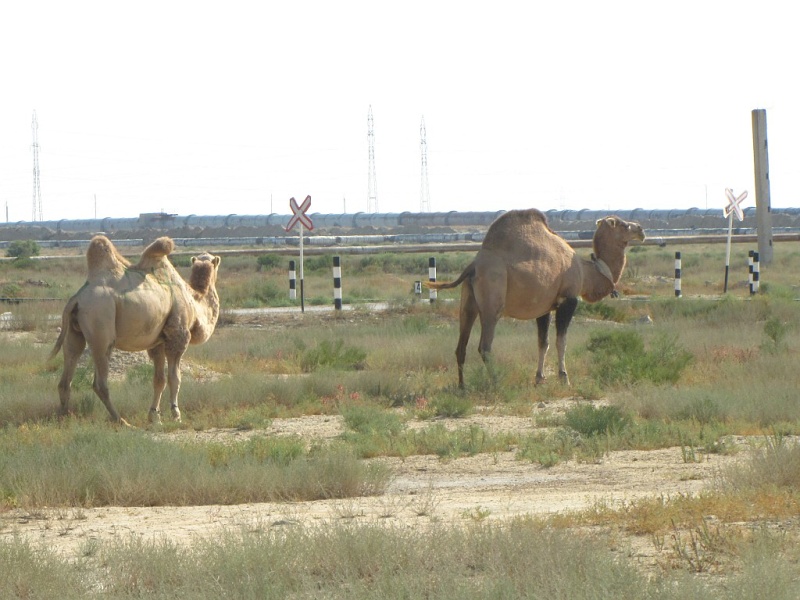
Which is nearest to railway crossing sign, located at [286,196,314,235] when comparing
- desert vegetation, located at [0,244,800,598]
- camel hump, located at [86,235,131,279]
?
desert vegetation, located at [0,244,800,598]

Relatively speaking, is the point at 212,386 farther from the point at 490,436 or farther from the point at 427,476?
the point at 427,476

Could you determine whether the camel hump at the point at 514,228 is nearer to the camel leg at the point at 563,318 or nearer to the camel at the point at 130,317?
the camel leg at the point at 563,318

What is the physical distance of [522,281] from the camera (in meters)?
14.7

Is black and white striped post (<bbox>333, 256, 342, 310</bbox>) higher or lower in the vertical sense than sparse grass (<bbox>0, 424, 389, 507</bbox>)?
higher

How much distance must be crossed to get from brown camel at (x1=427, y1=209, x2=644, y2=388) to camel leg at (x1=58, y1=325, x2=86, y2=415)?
14.5 ft

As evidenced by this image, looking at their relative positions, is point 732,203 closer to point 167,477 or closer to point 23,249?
point 167,477

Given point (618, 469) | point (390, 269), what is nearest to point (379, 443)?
point (618, 469)

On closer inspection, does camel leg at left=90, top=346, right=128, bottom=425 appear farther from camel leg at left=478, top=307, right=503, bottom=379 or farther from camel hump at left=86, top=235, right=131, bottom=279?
camel leg at left=478, top=307, right=503, bottom=379

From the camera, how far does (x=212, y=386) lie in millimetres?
13758

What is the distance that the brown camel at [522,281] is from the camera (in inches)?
A: 573

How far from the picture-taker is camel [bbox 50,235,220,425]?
1160cm

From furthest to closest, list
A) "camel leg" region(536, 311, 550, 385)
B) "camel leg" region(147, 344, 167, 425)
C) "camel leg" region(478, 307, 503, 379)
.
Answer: "camel leg" region(536, 311, 550, 385), "camel leg" region(478, 307, 503, 379), "camel leg" region(147, 344, 167, 425)

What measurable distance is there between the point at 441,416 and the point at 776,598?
310 inches

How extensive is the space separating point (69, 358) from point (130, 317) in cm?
70
